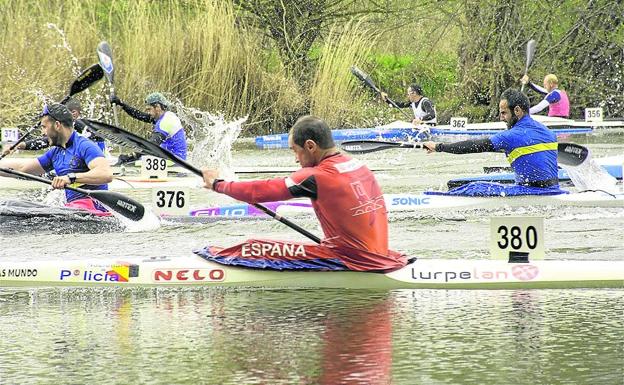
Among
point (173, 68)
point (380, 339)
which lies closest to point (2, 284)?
point (380, 339)

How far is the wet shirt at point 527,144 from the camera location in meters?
11.7

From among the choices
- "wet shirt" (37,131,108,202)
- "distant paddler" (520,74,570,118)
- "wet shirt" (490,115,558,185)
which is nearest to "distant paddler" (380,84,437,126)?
"distant paddler" (520,74,570,118)

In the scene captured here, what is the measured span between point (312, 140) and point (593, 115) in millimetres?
18649

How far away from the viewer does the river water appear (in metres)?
6.23

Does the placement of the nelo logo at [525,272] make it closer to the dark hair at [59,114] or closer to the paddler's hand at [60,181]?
the paddler's hand at [60,181]

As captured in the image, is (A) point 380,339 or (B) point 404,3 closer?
(A) point 380,339

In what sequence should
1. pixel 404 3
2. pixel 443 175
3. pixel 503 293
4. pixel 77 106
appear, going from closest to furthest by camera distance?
pixel 503 293
pixel 77 106
pixel 443 175
pixel 404 3

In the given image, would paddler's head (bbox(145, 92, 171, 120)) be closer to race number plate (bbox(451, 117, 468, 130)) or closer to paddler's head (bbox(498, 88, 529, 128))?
paddler's head (bbox(498, 88, 529, 128))

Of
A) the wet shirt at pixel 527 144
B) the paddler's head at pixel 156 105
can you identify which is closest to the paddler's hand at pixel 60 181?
the wet shirt at pixel 527 144

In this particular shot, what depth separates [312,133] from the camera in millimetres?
8031

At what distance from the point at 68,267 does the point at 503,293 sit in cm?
307

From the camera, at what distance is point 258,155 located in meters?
22.2

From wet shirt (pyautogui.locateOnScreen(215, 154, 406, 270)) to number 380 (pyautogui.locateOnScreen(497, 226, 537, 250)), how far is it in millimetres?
774

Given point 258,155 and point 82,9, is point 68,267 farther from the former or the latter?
point 82,9
